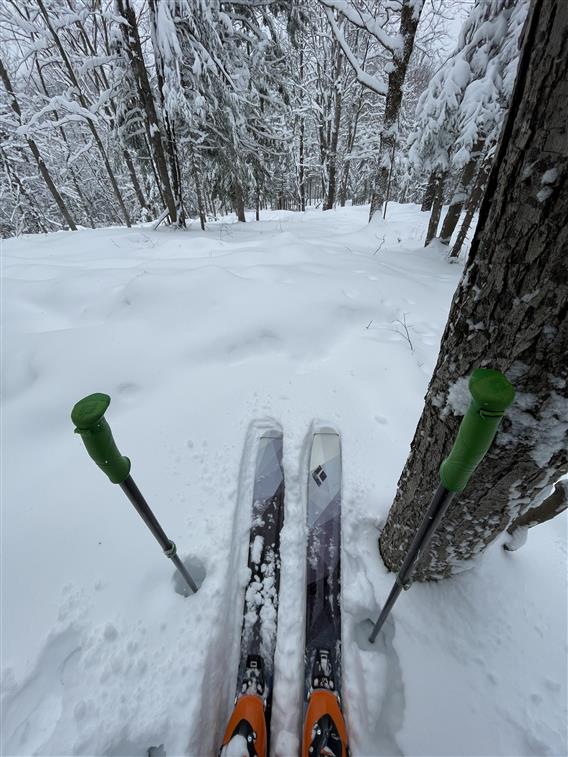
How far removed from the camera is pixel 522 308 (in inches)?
32.5

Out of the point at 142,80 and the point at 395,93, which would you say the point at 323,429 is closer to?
the point at 395,93

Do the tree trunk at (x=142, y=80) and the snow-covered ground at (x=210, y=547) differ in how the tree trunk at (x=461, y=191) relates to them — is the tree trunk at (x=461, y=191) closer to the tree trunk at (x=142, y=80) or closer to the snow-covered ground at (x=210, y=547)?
the snow-covered ground at (x=210, y=547)

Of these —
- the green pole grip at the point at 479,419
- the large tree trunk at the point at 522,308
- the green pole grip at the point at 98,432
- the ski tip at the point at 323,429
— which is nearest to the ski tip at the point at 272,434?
the ski tip at the point at 323,429

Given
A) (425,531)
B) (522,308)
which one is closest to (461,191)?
(522,308)

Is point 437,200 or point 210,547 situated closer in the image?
point 210,547

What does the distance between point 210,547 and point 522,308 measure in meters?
1.78

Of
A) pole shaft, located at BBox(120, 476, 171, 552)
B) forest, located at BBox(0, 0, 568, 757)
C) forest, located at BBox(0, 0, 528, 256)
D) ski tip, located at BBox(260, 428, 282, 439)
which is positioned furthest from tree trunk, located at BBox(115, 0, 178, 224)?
pole shaft, located at BBox(120, 476, 171, 552)

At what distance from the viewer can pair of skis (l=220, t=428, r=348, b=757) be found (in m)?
1.33

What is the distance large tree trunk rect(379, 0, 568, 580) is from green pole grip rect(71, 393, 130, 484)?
1062 millimetres

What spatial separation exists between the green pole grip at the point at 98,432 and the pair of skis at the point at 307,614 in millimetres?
1129

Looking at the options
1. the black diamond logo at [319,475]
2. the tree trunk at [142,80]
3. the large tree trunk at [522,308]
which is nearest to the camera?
the large tree trunk at [522,308]

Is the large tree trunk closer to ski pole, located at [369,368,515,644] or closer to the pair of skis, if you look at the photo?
ski pole, located at [369,368,515,644]

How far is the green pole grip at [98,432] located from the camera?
0.87 m

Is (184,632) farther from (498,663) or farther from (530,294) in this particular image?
(530,294)
